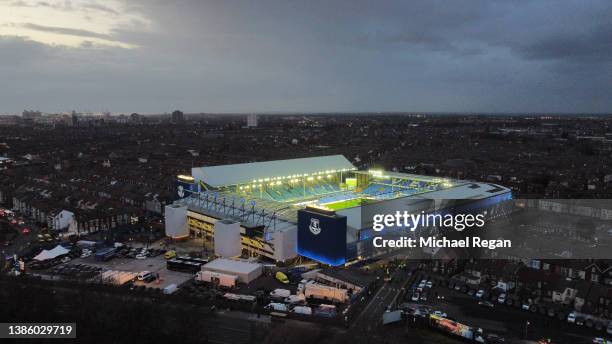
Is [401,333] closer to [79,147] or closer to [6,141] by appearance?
[79,147]

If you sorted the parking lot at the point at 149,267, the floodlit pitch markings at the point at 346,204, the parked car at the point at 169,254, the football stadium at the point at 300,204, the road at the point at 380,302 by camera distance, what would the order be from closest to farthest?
the road at the point at 380,302 < the parking lot at the point at 149,267 < the football stadium at the point at 300,204 < the parked car at the point at 169,254 < the floodlit pitch markings at the point at 346,204

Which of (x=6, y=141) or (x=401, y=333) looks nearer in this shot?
(x=401, y=333)

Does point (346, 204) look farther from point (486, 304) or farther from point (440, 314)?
point (440, 314)

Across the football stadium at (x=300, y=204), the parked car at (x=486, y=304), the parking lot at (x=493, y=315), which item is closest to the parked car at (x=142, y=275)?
the football stadium at (x=300, y=204)

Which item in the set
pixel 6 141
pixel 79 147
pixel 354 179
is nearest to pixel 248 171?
pixel 354 179

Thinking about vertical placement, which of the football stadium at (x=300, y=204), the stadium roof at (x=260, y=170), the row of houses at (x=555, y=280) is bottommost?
the row of houses at (x=555, y=280)

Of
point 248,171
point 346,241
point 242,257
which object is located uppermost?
point 248,171

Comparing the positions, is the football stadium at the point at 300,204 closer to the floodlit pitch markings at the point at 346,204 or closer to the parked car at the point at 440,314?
the floodlit pitch markings at the point at 346,204

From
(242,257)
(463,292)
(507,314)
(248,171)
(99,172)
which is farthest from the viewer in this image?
(99,172)
